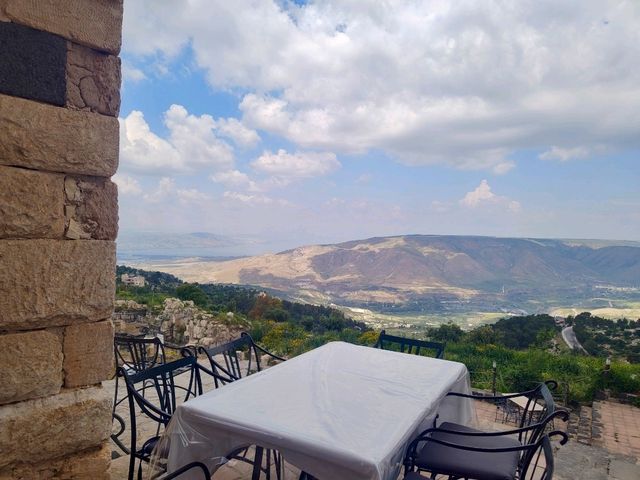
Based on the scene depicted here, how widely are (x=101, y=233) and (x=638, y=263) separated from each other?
36020 mm

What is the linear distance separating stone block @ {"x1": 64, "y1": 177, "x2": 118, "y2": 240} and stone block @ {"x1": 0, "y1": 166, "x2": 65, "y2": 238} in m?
0.03

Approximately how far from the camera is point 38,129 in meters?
A: 1.52

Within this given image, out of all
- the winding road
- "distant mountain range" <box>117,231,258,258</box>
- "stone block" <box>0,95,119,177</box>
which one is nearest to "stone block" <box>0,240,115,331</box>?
"stone block" <box>0,95,119,177</box>

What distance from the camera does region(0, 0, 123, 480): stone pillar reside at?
1478 millimetres

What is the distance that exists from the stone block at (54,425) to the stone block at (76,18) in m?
1.30

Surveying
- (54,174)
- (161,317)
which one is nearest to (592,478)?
(54,174)

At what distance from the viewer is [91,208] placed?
167 centimetres

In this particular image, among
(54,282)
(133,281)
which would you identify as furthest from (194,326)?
(54,282)

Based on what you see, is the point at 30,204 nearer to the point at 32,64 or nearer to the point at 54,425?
the point at 32,64

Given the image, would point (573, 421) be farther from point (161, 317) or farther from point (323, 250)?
point (323, 250)

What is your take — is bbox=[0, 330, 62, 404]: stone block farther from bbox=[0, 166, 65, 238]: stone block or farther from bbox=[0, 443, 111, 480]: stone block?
bbox=[0, 166, 65, 238]: stone block

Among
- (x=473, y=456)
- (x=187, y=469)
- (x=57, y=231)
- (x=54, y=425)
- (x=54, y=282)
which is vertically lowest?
(x=473, y=456)

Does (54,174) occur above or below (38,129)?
below

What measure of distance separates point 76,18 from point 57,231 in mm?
781
